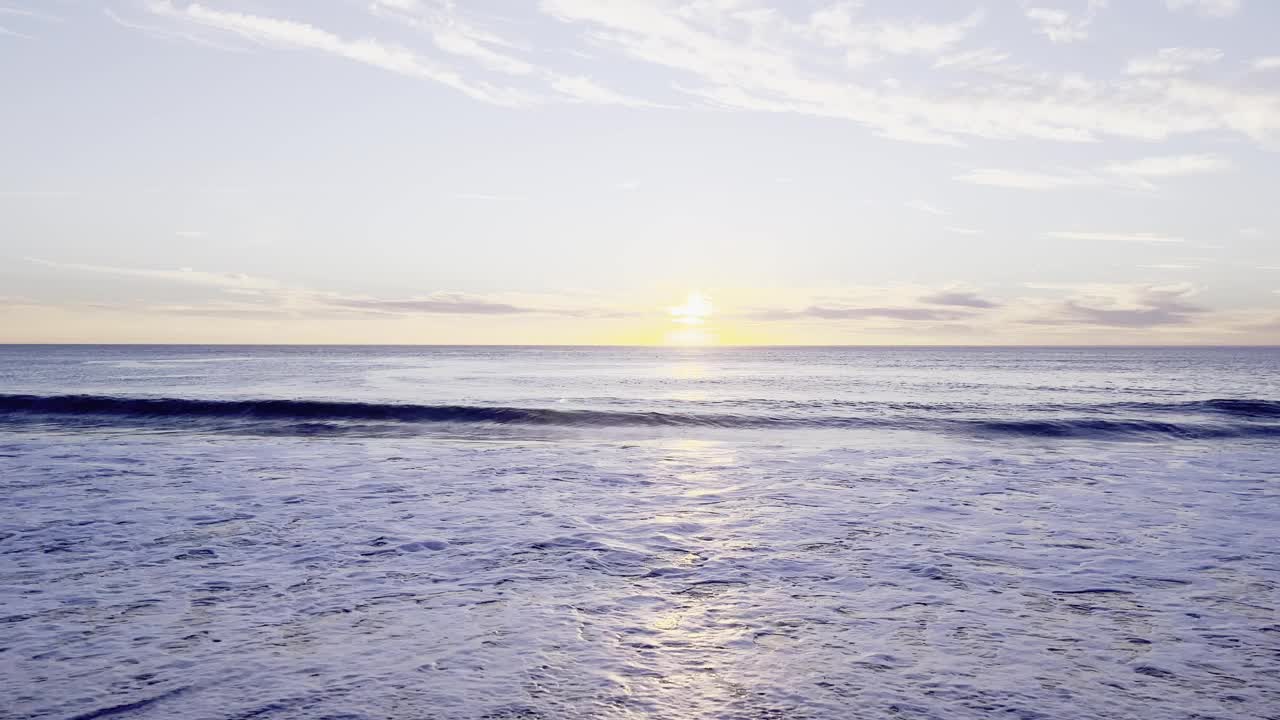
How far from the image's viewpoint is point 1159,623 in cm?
673

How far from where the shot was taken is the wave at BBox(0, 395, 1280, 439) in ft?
86.6

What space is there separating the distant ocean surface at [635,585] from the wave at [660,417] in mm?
7702

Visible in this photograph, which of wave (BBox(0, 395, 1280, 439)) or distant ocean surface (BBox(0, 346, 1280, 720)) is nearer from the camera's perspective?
distant ocean surface (BBox(0, 346, 1280, 720))

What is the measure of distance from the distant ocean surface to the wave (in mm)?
7702

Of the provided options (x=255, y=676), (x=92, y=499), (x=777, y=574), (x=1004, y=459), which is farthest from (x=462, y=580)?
(x=1004, y=459)

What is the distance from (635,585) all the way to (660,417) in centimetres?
2174

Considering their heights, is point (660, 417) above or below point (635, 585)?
below

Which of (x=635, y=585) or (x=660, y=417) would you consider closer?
(x=635, y=585)

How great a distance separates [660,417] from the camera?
29531mm

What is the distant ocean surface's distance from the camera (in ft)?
17.3

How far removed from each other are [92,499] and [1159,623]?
14.5 meters

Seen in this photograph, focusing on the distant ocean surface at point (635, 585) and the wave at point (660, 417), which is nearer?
the distant ocean surface at point (635, 585)

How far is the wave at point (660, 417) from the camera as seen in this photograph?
2641 cm

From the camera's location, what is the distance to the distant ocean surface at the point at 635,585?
17.3 feet
